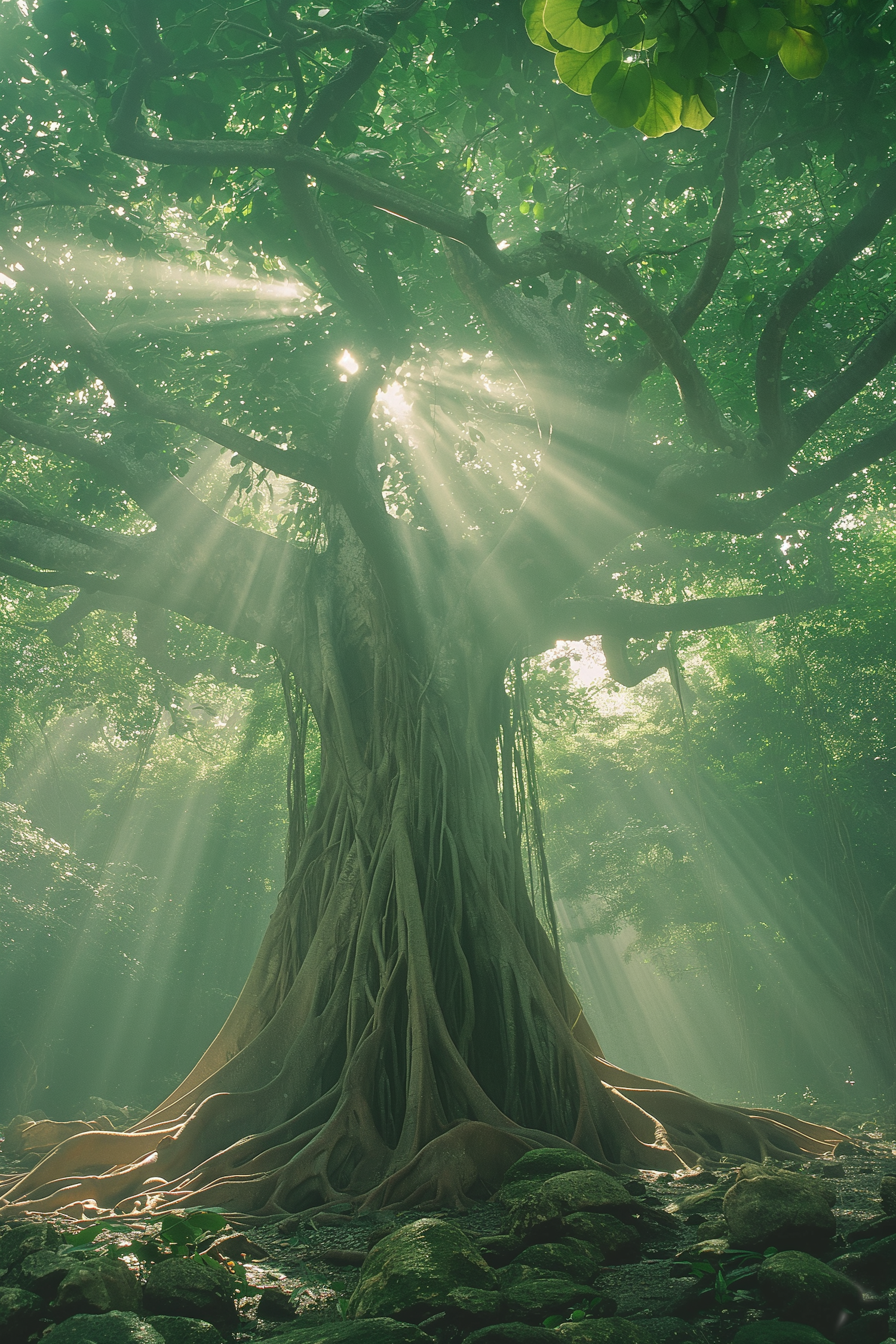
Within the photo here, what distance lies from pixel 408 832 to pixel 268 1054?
136 centimetres

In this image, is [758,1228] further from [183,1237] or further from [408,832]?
[408,832]

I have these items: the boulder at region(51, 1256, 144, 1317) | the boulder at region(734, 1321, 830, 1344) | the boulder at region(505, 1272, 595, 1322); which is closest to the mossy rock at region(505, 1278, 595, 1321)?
the boulder at region(505, 1272, 595, 1322)

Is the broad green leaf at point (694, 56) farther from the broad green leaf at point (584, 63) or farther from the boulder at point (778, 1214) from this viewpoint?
the boulder at point (778, 1214)

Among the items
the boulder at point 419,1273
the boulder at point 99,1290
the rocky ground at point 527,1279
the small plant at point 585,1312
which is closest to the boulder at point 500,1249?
the rocky ground at point 527,1279

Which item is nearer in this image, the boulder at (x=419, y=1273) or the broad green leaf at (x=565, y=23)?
the broad green leaf at (x=565, y=23)

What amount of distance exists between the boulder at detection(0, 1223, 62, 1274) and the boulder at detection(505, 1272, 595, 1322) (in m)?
1.12

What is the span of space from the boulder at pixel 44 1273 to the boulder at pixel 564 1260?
3.36ft

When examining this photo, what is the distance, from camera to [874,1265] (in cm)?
169

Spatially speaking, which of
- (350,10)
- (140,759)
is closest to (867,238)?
(350,10)

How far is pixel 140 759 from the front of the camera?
54.2ft

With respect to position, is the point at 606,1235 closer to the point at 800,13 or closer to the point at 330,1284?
the point at 330,1284

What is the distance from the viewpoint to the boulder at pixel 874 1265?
5.41 ft

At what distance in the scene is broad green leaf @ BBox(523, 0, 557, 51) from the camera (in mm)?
1039

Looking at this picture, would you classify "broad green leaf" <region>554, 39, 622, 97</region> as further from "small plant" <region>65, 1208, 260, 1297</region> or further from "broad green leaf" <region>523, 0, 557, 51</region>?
"small plant" <region>65, 1208, 260, 1297</region>
